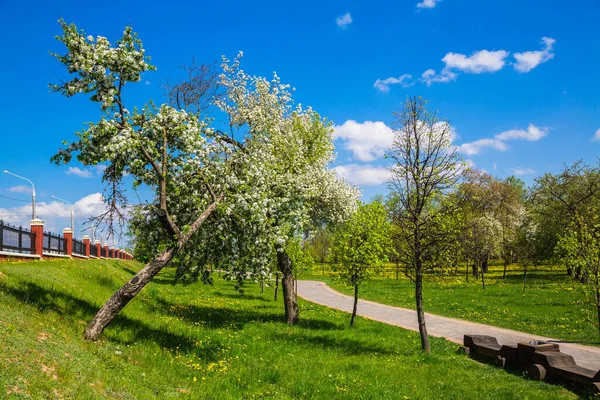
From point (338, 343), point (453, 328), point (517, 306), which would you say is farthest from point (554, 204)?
point (338, 343)

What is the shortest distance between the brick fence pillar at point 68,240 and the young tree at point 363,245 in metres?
26.0

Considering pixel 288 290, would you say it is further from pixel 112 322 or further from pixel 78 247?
pixel 78 247

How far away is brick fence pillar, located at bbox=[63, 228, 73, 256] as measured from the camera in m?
36.8

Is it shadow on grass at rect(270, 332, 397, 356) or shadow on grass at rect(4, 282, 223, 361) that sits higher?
shadow on grass at rect(4, 282, 223, 361)

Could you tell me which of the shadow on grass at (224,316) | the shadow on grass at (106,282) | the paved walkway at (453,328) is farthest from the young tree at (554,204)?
the shadow on grass at (106,282)

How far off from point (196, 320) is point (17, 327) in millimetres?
10836

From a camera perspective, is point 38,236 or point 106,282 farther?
point 38,236

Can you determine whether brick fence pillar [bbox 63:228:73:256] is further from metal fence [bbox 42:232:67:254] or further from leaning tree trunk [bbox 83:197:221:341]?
leaning tree trunk [bbox 83:197:221:341]

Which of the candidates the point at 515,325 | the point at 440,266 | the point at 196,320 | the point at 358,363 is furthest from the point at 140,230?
the point at 515,325

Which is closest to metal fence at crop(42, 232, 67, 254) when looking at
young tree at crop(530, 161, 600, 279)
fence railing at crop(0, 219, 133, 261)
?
fence railing at crop(0, 219, 133, 261)

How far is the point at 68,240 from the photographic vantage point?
122 feet

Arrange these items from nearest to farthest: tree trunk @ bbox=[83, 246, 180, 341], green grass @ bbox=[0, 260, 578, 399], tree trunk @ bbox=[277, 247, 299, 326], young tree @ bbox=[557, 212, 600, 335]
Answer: green grass @ bbox=[0, 260, 578, 399] → tree trunk @ bbox=[83, 246, 180, 341] → young tree @ bbox=[557, 212, 600, 335] → tree trunk @ bbox=[277, 247, 299, 326]

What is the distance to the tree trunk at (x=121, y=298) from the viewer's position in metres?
10.8

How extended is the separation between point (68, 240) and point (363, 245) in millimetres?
28129
